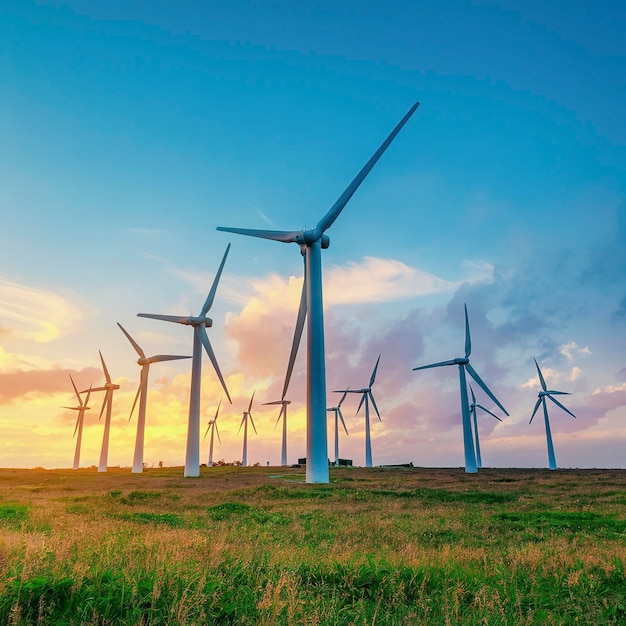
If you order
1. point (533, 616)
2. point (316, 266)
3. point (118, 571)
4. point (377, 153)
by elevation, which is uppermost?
point (377, 153)

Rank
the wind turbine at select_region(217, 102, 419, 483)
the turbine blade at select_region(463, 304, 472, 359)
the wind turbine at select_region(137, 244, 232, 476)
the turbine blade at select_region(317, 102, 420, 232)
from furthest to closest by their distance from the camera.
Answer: the turbine blade at select_region(463, 304, 472, 359) → the wind turbine at select_region(137, 244, 232, 476) → the turbine blade at select_region(317, 102, 420, 232) → the wind turbine at select_region(217, 102, 419, 483)

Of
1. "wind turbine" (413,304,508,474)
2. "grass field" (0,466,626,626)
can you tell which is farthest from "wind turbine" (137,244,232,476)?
"grass field" (0,466,626,626)

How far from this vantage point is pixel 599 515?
81.9 feet

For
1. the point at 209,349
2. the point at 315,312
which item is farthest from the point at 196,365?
the point at 315,312

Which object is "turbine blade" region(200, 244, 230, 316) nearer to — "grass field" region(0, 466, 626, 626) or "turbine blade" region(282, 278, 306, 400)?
"turbine blade" region(282, 278, 306, 400)

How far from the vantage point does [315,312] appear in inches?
1991

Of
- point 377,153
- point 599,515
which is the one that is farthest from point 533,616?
point 377,153

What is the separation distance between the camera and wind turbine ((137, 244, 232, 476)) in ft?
247

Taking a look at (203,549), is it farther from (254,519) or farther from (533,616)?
(254,519)

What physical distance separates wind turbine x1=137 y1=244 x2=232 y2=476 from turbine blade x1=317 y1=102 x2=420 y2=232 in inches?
1122

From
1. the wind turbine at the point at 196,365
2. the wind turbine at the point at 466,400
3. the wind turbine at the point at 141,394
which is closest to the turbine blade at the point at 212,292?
the wind turbine at the point at 196,365

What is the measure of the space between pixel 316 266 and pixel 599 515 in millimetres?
34997

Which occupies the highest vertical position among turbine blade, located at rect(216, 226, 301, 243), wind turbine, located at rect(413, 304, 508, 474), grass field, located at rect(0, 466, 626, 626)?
turbine blade, located at rect(216, 226, 301, 243)

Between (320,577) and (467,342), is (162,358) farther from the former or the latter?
(320,577)
